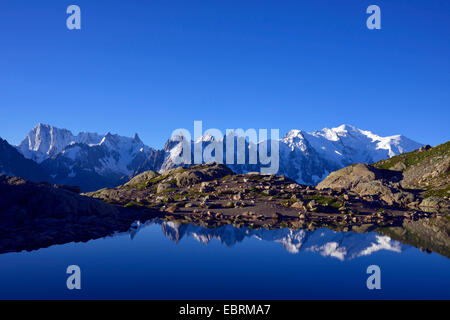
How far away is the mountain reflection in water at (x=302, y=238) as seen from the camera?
128 ft

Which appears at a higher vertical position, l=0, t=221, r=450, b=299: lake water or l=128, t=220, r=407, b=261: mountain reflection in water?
l=128, t=220, r=407, b=261: mountain reflection in water

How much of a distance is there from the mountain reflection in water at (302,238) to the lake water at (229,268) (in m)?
0.13

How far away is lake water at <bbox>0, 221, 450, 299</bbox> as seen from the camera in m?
25.2

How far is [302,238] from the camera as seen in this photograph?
148 feet

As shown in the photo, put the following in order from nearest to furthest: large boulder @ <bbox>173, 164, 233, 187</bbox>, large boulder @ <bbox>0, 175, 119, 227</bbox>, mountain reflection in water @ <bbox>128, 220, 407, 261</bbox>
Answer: mountain reflection in water @ <bbox>128, 220, 407, 261</bbox>, large boulder @ <bbox>0, 175, 119, 227</bbox>, large boulder @ <bbox>173, 164, 233, 187</bbox>

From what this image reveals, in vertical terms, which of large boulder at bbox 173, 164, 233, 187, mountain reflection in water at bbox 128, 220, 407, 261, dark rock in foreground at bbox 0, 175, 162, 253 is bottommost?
mountain reflection in water at bbox 128, 220, 407, 261

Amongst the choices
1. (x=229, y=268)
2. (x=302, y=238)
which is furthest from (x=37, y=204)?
(x=302, y=238)

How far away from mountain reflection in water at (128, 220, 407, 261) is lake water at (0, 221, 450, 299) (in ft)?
0.43

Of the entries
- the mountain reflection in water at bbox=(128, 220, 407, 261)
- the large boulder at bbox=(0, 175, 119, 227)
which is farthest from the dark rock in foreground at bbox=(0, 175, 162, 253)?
the mountain reflection in water at bbox=(128, 220, 407, 261)

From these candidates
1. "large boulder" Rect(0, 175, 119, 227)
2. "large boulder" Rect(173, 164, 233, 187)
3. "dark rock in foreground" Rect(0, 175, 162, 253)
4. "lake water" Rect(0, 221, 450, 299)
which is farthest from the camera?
"large boulder" Rect(173, 164, 233, 187)

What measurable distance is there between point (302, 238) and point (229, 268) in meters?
16.7

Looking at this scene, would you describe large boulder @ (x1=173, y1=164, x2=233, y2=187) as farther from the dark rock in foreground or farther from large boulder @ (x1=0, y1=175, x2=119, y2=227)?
large boulder @ (x1=0, y1=175, x2=119, y2=227)

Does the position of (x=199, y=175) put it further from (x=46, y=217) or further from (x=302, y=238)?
(x=302, y=238)
